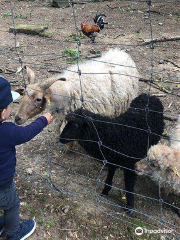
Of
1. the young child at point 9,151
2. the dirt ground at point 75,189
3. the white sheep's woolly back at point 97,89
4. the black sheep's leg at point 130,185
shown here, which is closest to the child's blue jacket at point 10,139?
the young child at point 9,151

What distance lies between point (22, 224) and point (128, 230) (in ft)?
3.85

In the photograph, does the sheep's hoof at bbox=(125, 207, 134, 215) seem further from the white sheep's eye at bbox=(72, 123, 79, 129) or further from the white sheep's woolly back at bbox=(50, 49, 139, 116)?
the white sheep's woolly back at bbox=(50, 49, 139, 116)

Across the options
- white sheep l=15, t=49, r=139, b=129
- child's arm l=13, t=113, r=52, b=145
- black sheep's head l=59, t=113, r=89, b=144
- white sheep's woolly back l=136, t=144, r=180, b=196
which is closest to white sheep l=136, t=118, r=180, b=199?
white sheep's woolly back l=136, t=144, r=180, b=196

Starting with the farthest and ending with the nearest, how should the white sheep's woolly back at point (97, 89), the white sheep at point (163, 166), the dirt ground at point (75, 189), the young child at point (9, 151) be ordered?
the white sheep's woolly back at point (97, 89)
the white sheep at point (163, 166)
the dirt ground at point (75, 189)
the young child at point (9, 151)

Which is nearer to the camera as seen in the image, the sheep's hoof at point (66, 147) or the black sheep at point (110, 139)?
the black sheep at point (110, 139)

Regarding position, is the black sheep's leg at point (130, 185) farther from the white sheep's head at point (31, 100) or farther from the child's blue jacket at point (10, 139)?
the white sheep's head at point (31, 100)

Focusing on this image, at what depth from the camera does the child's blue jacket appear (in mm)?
2590

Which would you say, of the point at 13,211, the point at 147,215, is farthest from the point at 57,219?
the point at 147,215

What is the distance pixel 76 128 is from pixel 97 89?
4.39ft

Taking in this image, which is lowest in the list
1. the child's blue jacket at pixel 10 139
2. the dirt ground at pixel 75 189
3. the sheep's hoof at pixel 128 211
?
the sheep's hoof at pixel 128 211

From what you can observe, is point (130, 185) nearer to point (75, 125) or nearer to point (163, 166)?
point (163, 166)

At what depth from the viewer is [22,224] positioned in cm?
324

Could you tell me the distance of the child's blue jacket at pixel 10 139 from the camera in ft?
8.50

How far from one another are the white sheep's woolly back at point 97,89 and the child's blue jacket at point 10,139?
1.73 metres
